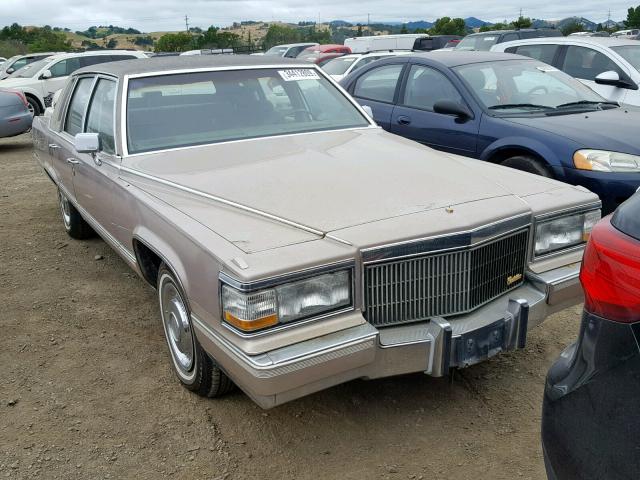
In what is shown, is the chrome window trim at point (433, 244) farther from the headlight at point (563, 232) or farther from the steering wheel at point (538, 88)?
the steering wheel at point (538, 88)

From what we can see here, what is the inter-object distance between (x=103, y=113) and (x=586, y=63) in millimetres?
6534

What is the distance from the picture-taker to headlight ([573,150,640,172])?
190 inches

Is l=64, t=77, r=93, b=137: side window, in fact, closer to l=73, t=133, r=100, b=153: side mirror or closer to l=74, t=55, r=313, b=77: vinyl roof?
l=74, t=55, r=313, b=77: vinyl roof

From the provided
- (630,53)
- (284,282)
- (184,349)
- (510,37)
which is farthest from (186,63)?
(510,37)

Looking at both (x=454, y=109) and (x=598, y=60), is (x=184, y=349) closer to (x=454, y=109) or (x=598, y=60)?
(x=454, y=109)

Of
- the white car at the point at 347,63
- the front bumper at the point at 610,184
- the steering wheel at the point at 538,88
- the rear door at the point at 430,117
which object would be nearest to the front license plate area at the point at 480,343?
the front bumper at the point at 610,184

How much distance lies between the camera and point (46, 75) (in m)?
15.2

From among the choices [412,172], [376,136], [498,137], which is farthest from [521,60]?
[412,172]

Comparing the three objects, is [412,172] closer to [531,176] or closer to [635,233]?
[531,176]

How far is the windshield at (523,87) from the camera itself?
5.80 metres

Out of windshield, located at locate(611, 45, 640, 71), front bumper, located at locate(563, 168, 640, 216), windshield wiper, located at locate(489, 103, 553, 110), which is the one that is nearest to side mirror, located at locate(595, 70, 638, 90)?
windshield, located at locate(611, 45, 640, 71)

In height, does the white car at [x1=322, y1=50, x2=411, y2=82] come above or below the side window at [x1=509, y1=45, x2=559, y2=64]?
below

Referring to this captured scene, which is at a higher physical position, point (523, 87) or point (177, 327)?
point (523, 87)

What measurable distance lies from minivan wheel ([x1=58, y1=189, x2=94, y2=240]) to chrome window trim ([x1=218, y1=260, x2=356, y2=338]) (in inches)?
145
